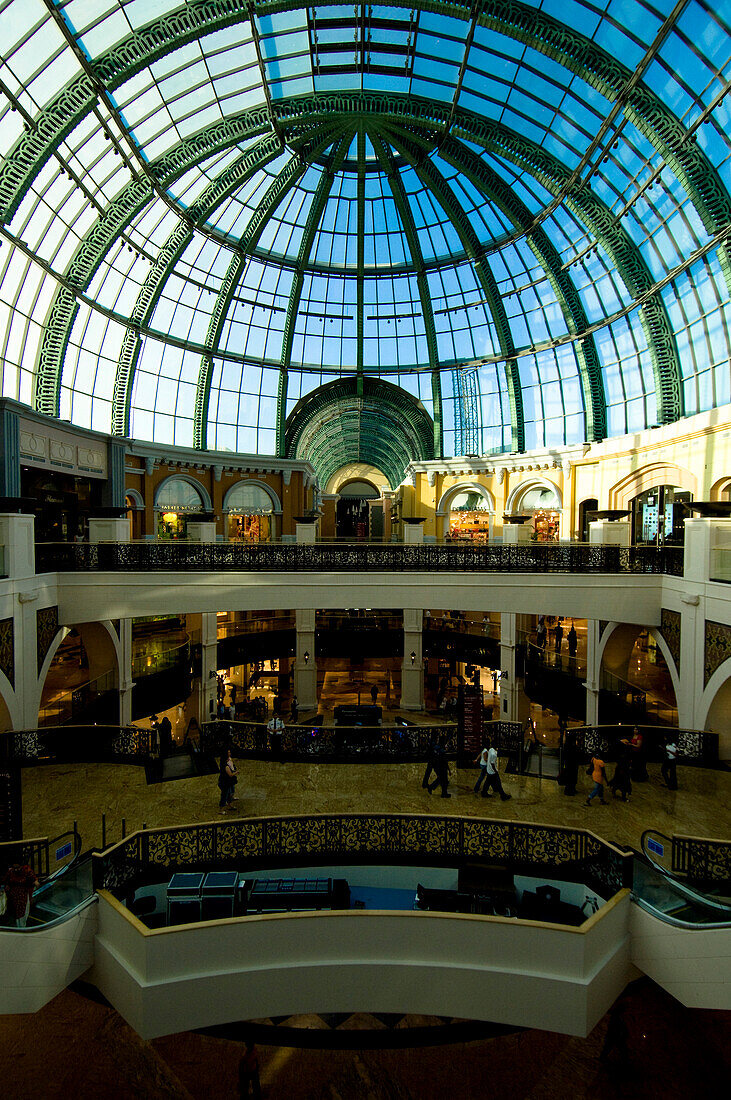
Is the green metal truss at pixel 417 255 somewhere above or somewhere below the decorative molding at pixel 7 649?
above

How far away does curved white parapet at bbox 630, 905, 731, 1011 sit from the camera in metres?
7.09

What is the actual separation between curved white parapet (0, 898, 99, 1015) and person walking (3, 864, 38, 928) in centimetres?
16

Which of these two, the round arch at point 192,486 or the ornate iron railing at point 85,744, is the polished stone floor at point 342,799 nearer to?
the ornate iron railing at point 85,744

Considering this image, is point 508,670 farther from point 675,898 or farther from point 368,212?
point 368,212

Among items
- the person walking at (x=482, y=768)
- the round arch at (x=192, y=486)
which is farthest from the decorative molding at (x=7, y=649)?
the round arch at (x=192, y=486)

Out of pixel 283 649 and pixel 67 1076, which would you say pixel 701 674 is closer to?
pixel 67 1076

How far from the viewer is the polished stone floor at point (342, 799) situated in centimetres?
998

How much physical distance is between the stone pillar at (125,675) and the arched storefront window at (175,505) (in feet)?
29.7

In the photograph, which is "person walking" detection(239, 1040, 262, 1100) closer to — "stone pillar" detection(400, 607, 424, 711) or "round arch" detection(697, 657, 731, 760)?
"round arch" detection(697, 657, 731, 760)

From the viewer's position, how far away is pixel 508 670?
21.6 metres

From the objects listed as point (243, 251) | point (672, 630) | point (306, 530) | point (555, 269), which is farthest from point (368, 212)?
point (672, 630)

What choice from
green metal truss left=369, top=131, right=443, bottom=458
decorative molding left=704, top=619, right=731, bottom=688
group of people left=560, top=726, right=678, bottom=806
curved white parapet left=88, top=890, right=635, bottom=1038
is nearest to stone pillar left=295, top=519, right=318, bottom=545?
group of people left=560, top=726, right=678, bottom=806

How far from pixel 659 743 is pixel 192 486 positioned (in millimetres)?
24071

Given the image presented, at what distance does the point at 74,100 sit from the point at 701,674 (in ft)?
76.7
